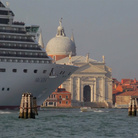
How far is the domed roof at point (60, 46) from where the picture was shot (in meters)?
161

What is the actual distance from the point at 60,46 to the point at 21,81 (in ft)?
281

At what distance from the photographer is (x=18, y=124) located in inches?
2162

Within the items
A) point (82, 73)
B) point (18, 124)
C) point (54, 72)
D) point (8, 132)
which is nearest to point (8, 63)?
point (54, 72)

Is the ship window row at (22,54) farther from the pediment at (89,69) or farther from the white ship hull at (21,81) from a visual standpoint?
the pediment at (89,69)

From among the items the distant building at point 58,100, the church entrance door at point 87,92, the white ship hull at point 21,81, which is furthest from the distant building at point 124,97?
the white ship hull at point 21,81

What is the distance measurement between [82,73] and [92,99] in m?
6.20

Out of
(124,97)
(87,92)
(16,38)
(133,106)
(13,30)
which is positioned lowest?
(133,106)

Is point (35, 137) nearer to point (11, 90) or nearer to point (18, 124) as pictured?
point (18, 124)

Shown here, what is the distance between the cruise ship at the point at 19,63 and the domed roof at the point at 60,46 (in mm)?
81332

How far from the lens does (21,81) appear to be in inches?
2972

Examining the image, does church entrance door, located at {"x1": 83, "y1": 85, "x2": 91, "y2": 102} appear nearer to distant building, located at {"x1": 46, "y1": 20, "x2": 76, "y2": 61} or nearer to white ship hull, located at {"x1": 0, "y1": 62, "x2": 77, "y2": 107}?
distant building, located at {"x1": 46, "y1": 20, "x2": 76, "y2": 61}

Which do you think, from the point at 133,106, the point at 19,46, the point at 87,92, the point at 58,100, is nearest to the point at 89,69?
the point at 87,92

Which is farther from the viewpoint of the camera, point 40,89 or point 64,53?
point 64,53

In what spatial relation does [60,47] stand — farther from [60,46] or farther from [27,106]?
[27,106]
